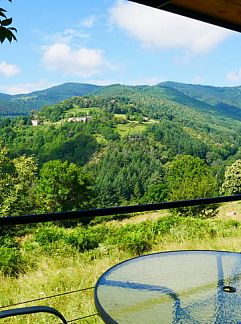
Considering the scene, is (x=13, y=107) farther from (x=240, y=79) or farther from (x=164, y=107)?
(x=240, y=79)

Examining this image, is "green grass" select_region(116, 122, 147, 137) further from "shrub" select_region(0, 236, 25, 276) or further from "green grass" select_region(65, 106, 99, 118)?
"shrub" select_region(0, 236, 25, 276)

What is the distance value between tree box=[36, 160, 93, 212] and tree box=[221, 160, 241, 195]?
8128 millimetres

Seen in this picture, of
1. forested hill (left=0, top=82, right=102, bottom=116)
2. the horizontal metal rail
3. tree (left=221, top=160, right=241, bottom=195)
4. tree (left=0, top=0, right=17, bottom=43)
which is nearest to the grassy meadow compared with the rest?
tree (left=221, top=160, right=241, bottom=195)

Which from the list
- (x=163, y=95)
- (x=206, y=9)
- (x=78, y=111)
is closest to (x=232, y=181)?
(x=78, y=111)

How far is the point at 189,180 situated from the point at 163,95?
1529 centimetres

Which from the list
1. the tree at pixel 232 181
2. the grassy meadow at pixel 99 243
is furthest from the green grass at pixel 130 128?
the grassy meadow at pixel 99 243

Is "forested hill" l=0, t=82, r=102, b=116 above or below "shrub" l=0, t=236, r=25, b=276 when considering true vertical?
above

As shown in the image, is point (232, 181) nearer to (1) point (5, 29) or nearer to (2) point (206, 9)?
(2) point (206, 9)

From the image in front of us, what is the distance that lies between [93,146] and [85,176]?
307 centimetres

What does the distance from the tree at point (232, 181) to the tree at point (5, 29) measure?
20.3 m

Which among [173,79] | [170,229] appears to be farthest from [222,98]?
[170,229]

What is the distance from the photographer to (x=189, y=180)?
74.6ft

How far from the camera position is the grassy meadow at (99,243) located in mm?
5615

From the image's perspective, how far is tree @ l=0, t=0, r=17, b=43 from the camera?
62.6 inches
